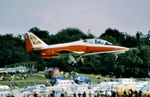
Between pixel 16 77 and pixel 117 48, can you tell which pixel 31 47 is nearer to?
pixel 117 48

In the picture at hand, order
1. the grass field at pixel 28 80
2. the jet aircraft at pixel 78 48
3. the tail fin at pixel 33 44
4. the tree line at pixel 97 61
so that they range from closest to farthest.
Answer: the jet aircraft at pixel 78 48
the tail fin at pixel 33 44
the grass field at pixel 28 80
the tree line at pixel 97 61

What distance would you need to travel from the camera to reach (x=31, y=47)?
59469 mm

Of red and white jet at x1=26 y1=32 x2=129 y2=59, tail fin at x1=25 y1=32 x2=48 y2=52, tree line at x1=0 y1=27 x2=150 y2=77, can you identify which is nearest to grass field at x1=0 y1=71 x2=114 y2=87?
tree line at x1=0 y1=27 x2=150 y2=77

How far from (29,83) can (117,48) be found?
2176cm

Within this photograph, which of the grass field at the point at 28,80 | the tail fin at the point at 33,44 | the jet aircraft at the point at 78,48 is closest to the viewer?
the jet aircraft at the point at 78,48

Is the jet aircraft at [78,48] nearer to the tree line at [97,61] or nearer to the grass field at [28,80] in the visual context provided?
the grass field at [28,80]

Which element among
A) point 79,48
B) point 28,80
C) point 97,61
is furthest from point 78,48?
point 97,61

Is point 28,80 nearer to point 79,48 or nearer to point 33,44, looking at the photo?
point 33,44

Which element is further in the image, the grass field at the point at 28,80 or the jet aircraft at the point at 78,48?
the grass field at the point at 28,80

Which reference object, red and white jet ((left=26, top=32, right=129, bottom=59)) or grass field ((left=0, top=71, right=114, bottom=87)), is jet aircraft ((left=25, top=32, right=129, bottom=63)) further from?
grass field ((left=0, top=71, right=114, bottom=87))

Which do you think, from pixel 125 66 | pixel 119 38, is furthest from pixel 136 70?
pixel 119 38

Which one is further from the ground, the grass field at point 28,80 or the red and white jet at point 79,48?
the red and white jet at point 79,48

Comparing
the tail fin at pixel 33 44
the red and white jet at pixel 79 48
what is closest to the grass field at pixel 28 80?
the tail fin at pixel 33 44

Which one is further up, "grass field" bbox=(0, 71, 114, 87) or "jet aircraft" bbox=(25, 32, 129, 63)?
"jet aircraft" bbox=(25, 32, 129, 63)
